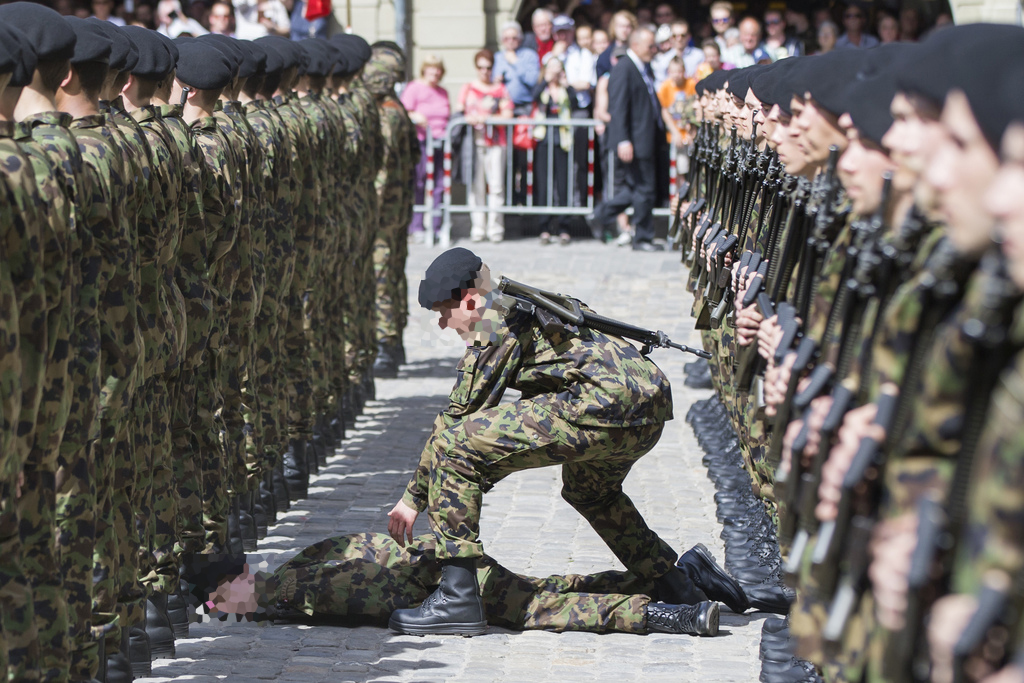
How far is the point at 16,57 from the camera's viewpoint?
430 centimetres

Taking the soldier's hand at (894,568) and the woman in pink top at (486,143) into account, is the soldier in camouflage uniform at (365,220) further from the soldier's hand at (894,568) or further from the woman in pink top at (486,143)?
the soldier's hand at (894,568)

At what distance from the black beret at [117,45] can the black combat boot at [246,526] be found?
249cm

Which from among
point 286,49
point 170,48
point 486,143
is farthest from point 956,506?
point 486,143

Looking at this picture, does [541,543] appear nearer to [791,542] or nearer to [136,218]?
[136,218]

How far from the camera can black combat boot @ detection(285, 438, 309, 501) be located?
8.37 metres

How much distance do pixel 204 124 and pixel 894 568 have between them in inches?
180

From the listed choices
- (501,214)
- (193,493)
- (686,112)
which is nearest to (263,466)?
(193,493)

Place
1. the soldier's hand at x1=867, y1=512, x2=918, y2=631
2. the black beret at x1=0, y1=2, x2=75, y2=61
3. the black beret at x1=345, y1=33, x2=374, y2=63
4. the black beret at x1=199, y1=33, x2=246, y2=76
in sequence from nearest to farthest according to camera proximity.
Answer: the soldier's hand at x1=867, y1=512, x2=918, y2=631 → the black beret at x1=0, y1=2, x2=75, y2=61 → the black beret at x1=199, y1=33, x2=246, y2=76 → the black beret at x1=345, y1=33, x2=374, y2=63

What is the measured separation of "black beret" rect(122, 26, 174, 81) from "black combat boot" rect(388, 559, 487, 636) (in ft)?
7.40

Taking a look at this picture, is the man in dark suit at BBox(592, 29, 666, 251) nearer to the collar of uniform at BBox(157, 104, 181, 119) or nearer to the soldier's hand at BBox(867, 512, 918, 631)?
the collar of uniform at BBox(157, 104, 181, 119)

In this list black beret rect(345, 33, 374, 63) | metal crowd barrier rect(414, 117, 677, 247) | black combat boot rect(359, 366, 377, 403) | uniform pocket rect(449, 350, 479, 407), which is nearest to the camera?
uniform pocket rect(449, 350, 479, 407)

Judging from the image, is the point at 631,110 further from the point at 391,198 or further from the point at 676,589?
the point at 676,589

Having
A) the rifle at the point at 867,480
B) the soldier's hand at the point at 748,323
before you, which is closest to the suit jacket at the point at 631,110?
the soldier's hand at the point at 748,323

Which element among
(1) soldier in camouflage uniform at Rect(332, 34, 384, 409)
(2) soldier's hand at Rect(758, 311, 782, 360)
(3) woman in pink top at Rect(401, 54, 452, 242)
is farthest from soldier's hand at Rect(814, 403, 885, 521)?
(3) woman in pink top at Rect(401, 54, 452, 242)
